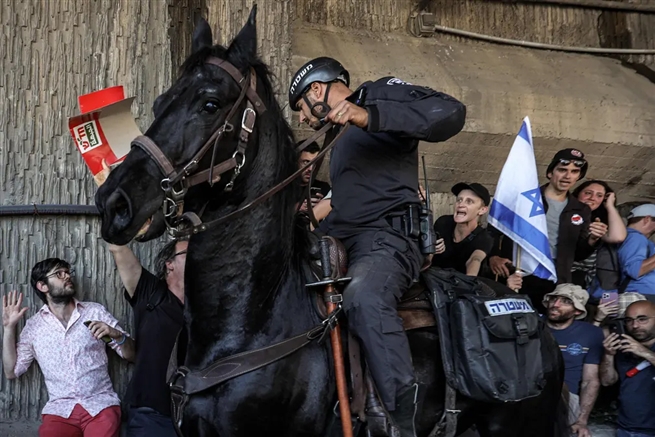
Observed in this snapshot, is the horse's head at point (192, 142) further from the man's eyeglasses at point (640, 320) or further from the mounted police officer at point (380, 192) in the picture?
the man's eyeglasses at point (640, 320)

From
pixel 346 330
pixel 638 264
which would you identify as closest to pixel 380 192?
pixel 346 330

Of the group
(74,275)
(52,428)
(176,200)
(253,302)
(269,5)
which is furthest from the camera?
(269,5)

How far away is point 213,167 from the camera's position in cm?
374

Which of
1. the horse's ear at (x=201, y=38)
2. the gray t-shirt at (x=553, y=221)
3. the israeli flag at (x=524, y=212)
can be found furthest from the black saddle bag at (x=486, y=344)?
the gray t-shirt at (x=553, y=221)

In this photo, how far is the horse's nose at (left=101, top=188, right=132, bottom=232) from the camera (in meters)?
3.55

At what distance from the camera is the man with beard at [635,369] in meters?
6.78

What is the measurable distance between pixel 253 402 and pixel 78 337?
2793 mm

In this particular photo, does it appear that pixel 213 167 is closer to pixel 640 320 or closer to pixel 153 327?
pixel 153 327

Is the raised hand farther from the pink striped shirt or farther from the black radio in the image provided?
the black radio

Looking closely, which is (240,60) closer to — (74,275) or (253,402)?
(253,402)

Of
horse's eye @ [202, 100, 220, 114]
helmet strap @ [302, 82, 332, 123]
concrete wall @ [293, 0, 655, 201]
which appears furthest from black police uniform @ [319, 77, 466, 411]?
concrete wall @ [293, 0, 655, 201]

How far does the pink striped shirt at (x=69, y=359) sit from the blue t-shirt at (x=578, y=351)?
341 centimetres

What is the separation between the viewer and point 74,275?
665 cm

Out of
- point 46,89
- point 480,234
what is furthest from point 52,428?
point 480,234
